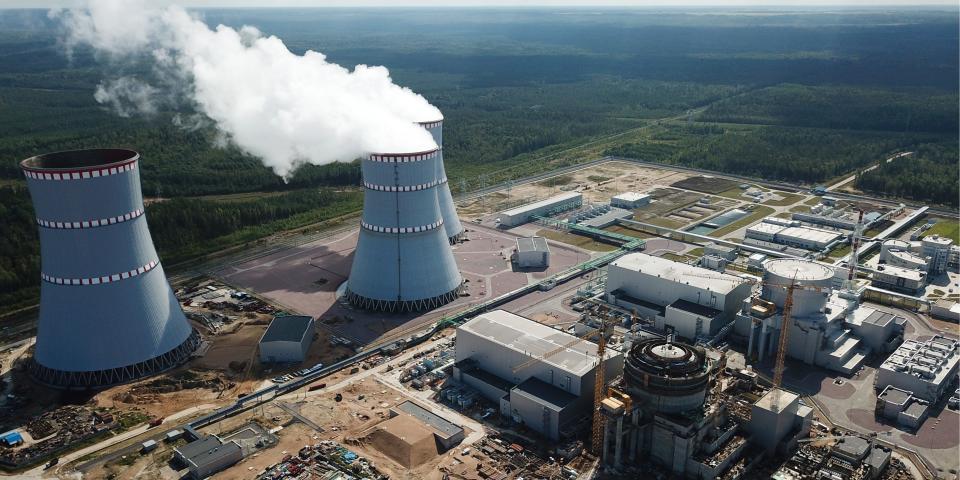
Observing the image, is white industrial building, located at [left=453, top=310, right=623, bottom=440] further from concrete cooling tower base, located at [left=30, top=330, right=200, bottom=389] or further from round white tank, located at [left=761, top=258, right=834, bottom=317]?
concrete cooling tower base, located at [left=30, top=330, right=200, bottom=389]

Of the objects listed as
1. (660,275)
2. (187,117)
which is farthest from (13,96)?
(660,275)

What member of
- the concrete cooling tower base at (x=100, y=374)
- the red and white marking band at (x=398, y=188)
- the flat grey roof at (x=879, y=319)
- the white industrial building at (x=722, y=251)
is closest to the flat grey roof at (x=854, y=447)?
the flat grey roof at (x=879, y=319)

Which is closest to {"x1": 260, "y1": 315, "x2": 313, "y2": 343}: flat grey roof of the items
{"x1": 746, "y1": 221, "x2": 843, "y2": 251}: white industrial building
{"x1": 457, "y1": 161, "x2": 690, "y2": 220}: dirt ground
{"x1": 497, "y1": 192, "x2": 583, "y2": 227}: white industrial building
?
{"x1": 497, "y1": 192, "x2": 583, "y2": 227}: white industrial building

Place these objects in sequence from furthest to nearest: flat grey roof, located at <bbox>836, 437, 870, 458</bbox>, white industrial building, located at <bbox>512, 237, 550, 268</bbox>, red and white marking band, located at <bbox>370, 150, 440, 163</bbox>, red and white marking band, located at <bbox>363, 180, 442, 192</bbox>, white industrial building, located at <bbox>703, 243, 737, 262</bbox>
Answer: white industrial building, located at <bbox>703, 243, 737, 262</bbox> → white industrial building, located at <bbox>512, 237, 550, 268</bbox> → red and white marking band, located at <bbox>363, 180, 442, 192</bbox> → red and white marking band, located at <bbox>370, 150, 440, 163</bbox> → flat grey roof, located at <bbox>836, 437, 870, 458</bbox>

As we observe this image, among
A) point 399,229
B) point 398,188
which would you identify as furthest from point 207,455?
point 398,188

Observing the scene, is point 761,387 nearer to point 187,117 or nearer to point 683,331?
point 683,331
